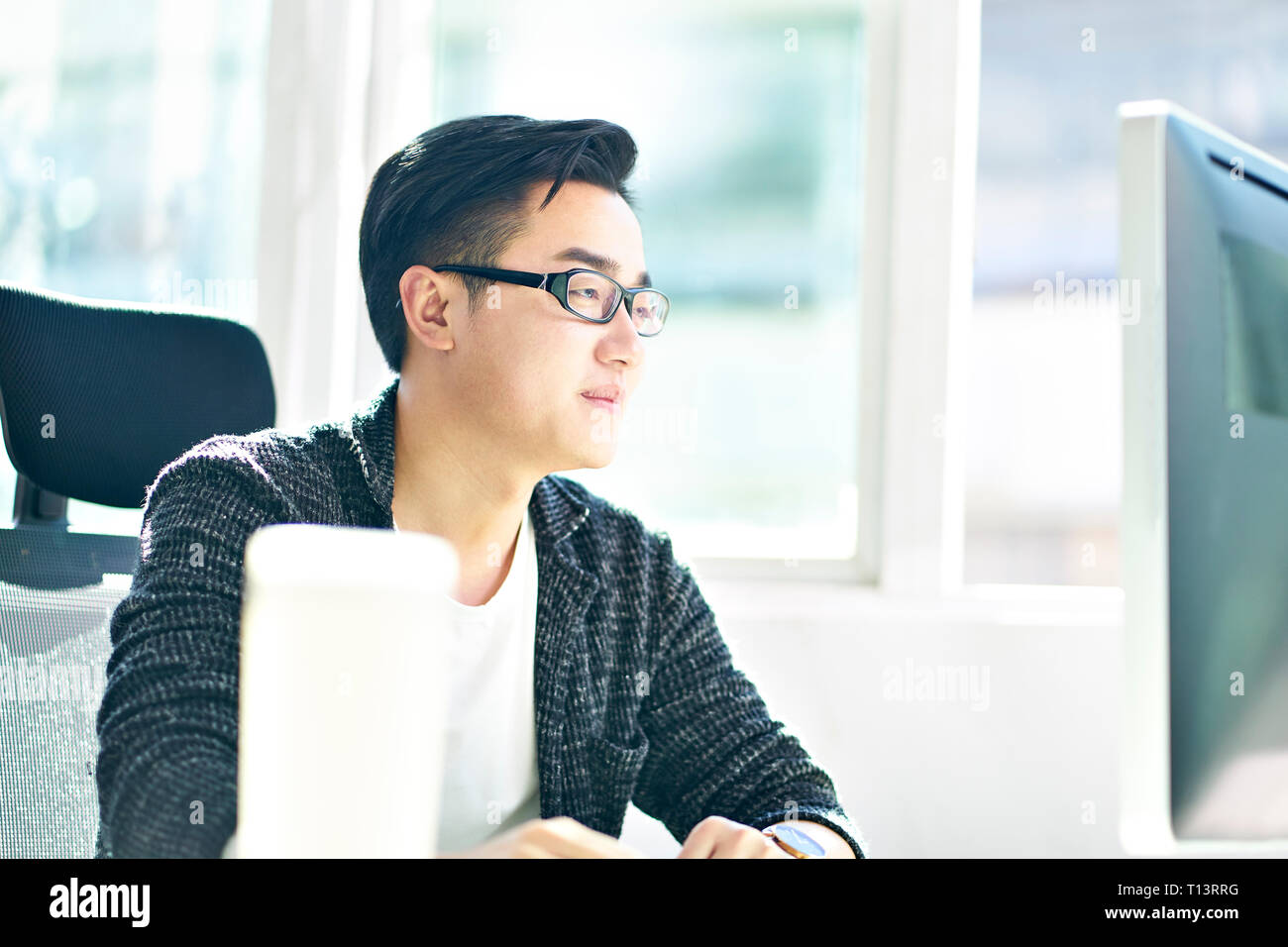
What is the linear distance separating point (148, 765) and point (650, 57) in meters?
1.69

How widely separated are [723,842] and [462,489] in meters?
0.55

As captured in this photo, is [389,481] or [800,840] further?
[389,481]

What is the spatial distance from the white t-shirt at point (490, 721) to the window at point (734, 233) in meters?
0.81

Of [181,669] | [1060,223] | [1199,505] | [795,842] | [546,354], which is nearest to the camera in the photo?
[1199,505]

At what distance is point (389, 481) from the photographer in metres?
1.11

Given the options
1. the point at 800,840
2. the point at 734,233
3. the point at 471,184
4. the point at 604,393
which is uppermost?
the point at 734,233

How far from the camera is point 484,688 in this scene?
3.69ft

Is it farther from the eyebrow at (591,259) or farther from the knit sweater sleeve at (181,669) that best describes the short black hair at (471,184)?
the knit sweater sleeve at (181,669)

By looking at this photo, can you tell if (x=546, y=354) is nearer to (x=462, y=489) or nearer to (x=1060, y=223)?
(x=462, y=489)

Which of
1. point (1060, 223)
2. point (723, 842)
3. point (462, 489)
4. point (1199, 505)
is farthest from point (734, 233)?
point (1199, 505)

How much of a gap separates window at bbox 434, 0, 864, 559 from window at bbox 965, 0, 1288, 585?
0.25m

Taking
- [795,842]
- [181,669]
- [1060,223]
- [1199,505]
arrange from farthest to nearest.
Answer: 1. [1060,223]
2. [795,842]
3. [181,669]
4. [1199,505]

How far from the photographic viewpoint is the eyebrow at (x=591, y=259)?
120 centimetres

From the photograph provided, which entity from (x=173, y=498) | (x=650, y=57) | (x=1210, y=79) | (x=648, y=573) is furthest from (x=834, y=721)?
(x=1210, y=79)
